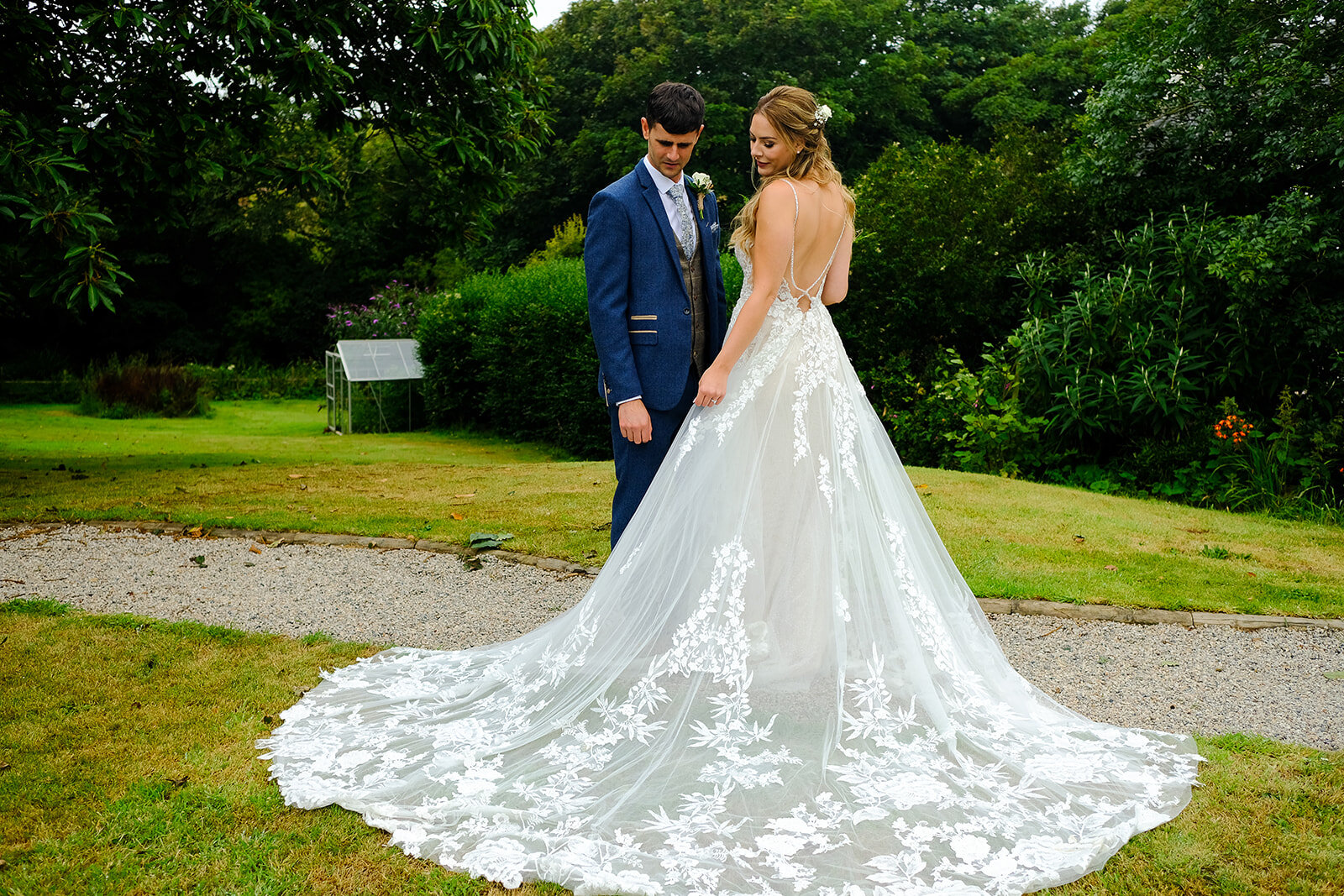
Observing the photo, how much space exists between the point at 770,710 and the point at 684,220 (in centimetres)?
183

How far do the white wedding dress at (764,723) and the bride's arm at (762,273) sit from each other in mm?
117

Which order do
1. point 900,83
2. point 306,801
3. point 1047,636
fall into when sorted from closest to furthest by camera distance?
point 306,801
point 1047,636
point 900,83

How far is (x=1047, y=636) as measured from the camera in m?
4.77

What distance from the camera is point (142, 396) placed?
17.7 meters

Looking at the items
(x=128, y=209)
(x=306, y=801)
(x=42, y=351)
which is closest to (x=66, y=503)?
(x=128, y=209)

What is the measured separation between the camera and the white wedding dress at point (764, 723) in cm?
260

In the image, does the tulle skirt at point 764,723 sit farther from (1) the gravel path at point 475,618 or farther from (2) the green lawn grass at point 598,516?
(2) the green lawn grass at point 598,516

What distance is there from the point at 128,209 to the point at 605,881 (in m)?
9.05

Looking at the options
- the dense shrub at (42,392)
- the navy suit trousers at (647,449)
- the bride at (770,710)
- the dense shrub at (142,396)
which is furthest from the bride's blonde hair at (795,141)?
the dense shrub at (42,392)

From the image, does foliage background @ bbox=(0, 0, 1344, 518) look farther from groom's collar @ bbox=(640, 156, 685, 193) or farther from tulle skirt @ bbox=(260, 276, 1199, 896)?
tulle skirt @ bbox=(260, 276, 1199, 896)

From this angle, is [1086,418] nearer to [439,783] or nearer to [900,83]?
[439,783]

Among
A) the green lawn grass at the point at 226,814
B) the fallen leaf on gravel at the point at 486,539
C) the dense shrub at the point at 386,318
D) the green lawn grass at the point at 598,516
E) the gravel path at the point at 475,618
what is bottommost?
the green lawn grass at the point at 226,814

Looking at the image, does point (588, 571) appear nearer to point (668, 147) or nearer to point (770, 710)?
point (770, 710)

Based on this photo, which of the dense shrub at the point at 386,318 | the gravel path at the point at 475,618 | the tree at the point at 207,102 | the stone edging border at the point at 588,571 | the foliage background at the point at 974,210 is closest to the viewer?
the gravel path at the point at 475,618
